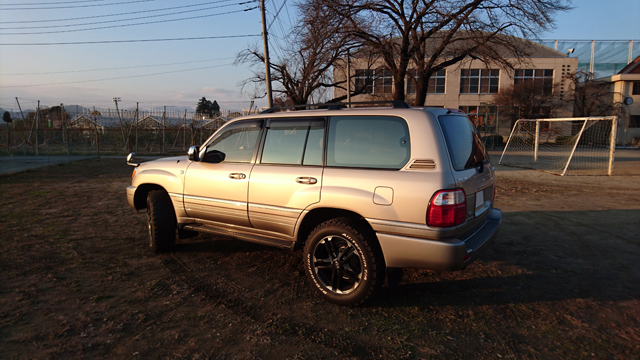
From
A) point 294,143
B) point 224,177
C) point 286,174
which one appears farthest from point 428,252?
point 224,177

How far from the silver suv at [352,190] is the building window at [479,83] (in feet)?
153

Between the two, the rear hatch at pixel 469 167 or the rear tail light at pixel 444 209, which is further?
the rear hatch at pixel 469 167

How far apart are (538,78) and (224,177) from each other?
4908cm

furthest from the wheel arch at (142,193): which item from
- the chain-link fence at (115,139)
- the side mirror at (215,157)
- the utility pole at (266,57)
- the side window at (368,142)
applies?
the chain-link fence at (115,139)

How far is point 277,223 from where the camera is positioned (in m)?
4.13

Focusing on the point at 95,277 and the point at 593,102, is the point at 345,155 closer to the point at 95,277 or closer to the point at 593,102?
the point at 95,277

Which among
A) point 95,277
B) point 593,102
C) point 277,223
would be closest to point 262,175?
point 277,223

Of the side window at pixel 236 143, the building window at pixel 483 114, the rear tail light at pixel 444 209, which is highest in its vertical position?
the building window at pixel 483 114

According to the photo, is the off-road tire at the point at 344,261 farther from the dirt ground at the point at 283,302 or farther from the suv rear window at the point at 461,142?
the suv rear window at the point at 461,142

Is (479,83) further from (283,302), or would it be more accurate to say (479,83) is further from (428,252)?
(283,302)

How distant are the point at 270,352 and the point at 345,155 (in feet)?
6.11

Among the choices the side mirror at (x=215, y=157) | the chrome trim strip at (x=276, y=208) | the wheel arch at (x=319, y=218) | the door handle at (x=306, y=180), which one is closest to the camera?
the wheel arch at (x=319, y=218)

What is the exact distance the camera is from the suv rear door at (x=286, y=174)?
12.9 feet

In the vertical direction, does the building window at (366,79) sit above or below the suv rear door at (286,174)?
above
